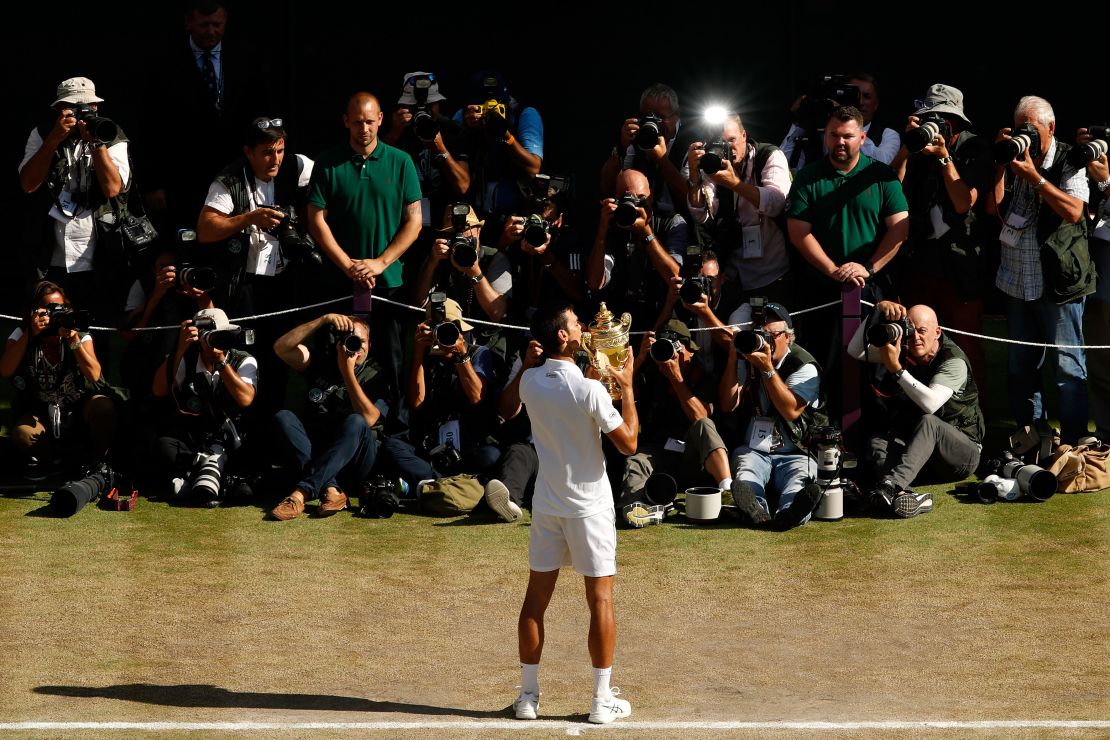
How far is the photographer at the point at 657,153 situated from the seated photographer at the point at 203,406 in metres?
2.66

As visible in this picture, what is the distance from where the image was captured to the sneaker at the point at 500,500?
995cm

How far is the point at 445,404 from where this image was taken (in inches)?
414

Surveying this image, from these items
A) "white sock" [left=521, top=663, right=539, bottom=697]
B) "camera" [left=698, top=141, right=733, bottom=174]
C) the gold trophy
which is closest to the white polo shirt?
"white sock" [left=521, top=663, right=539, bottom=697]

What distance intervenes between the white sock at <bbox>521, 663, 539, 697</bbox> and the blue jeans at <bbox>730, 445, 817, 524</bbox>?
309 centimetres

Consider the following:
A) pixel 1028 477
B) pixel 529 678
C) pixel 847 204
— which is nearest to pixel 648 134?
pixel 847 204

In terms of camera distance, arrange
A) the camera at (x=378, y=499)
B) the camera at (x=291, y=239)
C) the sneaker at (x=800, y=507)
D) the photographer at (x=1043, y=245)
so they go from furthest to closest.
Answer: the camera at (x=291, y=239) < the photographer at (x=1043, y=245) < the camera at (x=378, y=499) < the sneaker at (x=800, y=507)

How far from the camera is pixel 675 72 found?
14.0 meters

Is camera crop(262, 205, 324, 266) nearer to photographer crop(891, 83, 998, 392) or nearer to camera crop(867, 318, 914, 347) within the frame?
camera crop(867, 318, 914, 347)

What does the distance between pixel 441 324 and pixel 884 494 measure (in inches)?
111

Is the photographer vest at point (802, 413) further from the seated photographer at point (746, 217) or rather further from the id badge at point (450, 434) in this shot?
the id badge at point (450, 434)

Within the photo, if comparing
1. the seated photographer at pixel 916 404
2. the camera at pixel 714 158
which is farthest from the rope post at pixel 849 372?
the camera at pixel 714 158

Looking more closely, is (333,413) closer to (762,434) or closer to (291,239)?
(291,239)

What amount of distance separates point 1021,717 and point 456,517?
4.02m

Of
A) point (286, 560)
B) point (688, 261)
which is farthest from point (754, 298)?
point (286, 560)
